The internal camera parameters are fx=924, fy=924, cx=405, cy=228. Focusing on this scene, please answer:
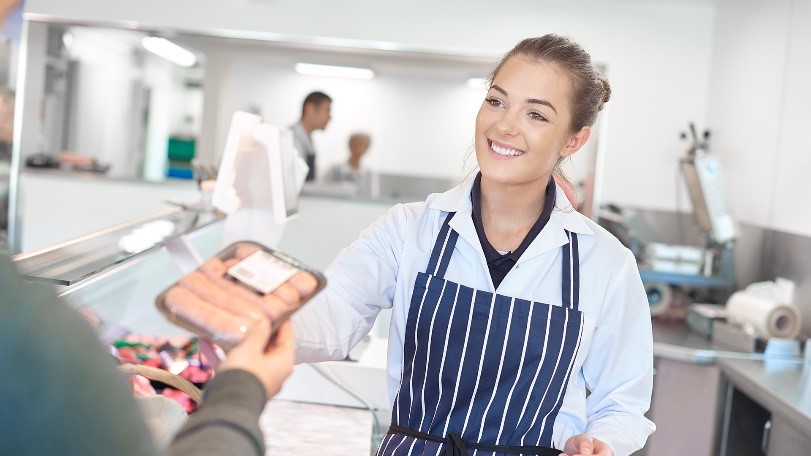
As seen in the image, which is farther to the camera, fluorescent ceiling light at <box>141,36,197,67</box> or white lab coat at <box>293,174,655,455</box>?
fluorescent ceiling light at <box>141,36,197,67</box>

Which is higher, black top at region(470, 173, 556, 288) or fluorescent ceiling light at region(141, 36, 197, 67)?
fluorescent ceiling light at region(141, 36, 197, 67)

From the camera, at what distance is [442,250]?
1.72 meters

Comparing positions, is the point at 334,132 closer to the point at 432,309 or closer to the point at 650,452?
the point at 650,452

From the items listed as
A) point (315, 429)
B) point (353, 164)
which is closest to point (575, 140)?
point (315, 429)

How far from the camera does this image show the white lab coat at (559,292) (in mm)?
1678

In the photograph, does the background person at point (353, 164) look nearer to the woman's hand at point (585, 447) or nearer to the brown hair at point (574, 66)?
the brown hair at point (574, 66)

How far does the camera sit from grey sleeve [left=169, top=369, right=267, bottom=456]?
2.57ft

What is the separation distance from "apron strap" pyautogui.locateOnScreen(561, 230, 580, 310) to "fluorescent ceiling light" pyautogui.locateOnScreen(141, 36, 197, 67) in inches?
213

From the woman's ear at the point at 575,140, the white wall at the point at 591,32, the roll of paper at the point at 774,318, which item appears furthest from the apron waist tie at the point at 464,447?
the white wall at the point at 591,32

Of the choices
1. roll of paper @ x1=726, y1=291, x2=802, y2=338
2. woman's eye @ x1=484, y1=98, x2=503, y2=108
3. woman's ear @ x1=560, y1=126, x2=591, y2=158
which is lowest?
roll of paper @ x1=726, y1=291, x2=802, y2=338

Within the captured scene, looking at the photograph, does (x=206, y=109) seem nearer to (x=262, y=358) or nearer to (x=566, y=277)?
(x=566, y=277)

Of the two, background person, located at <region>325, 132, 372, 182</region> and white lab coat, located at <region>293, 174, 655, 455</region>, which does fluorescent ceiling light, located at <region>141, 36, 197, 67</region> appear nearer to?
background person, located at <region>325, 132, 372, 182</region>

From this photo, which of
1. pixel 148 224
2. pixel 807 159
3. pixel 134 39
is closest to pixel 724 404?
pixel 807 159

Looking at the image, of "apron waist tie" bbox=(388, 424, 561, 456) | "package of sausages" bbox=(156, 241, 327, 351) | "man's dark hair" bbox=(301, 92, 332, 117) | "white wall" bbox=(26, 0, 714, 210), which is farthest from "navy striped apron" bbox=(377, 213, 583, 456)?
"man's dark hair" bbox=(301, 92, 332, 117)
